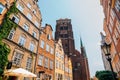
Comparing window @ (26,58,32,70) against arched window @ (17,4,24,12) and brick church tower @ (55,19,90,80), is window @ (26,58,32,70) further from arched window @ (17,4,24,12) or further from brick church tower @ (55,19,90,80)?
brick church tower @ (55,19,90,80)

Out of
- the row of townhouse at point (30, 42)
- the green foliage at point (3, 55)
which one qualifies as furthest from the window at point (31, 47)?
the green foliage at point (3, 55)

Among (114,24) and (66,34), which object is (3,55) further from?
(66,34)

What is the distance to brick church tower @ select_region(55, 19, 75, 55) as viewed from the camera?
1638 inches

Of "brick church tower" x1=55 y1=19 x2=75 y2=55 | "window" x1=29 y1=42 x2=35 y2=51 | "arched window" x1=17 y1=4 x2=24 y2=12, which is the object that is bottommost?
"window" x1=29 y1=42 x2=35 y2=51

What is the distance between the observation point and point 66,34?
149ft

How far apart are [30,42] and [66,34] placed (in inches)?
1146

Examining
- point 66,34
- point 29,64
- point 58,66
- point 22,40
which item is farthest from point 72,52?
point 22,40

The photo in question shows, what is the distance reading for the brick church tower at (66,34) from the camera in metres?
41.6

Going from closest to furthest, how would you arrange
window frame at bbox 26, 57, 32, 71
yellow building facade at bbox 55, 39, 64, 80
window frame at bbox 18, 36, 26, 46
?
window frame at bbox 18, 36, 26, 46
window frame at bbox 26, 57, 32, 71
yellow building facade at bbox 55, 39, 64, 80

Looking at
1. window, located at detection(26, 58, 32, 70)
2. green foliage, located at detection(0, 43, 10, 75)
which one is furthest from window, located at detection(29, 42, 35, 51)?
green foliage, located at detection(0, 43, 10, 75)

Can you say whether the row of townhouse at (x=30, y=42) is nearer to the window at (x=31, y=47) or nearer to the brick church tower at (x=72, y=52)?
the window at (x=31, y=47)

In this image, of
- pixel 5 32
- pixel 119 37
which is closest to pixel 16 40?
pixel 5 32

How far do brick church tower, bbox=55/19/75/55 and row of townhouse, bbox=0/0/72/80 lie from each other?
1750cm

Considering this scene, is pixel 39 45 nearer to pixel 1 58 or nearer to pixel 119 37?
pixel 1 58
